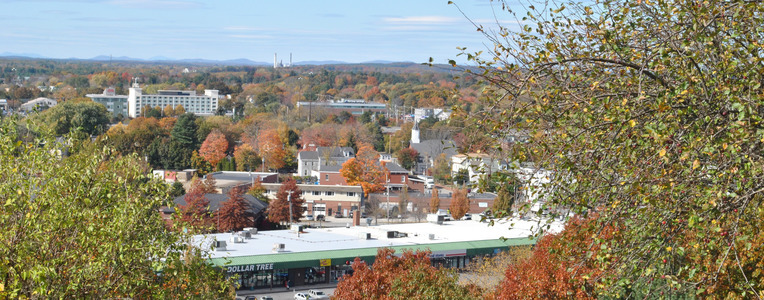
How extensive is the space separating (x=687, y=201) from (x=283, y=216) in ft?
89.1

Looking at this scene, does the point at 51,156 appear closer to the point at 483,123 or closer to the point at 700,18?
the point at 483,123

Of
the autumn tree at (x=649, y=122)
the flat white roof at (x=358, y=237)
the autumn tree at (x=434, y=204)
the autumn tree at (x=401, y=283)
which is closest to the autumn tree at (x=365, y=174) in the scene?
the autumn tree at (x=434, y=204)

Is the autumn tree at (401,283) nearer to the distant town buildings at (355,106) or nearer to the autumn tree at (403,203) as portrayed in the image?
the autumn tree at (403,203)

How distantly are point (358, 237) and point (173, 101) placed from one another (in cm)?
6821

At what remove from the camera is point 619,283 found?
469 centimetres

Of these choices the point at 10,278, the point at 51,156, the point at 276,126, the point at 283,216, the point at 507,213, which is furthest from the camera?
the point at 276,126

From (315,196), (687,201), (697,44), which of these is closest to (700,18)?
(697,44)

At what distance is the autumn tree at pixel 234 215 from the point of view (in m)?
26.9

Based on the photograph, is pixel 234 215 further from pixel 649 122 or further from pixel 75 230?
pixel 649 122

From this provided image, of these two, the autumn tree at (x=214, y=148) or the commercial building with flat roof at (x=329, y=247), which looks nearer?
the commercial building with flat roof at (x=329, y=247)

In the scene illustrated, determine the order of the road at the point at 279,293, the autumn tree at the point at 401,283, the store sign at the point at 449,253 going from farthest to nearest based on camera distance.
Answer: the store sign at the point at 449,253
the road at the point at 279,293
the autumn tree at the point at 401,283

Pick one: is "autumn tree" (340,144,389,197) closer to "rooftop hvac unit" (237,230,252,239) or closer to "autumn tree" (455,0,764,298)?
"rooftop hvac unit" (237,230,252,239)

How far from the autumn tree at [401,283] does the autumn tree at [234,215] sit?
15.4m

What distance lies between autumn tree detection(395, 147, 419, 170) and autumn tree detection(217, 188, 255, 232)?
23.9m
